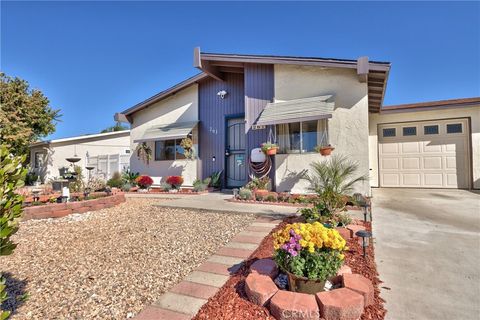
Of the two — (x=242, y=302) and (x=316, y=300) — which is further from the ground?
(x=316, y=300)

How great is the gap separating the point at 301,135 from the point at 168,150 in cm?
668

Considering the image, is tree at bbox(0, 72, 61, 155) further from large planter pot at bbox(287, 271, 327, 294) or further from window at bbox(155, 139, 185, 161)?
large planter pot at bbox(287, 271, 327, 294)

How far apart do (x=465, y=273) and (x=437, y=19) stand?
28.4 feet

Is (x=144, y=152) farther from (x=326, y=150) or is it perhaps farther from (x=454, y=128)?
(x=454, y=128)

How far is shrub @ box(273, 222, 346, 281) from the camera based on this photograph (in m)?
2.31

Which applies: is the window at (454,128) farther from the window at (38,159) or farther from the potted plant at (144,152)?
the window at (38,159)

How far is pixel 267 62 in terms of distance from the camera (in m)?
8.91

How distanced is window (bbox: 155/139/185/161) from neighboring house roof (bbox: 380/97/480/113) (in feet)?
30.6

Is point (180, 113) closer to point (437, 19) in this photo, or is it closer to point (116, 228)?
point (116, 228)

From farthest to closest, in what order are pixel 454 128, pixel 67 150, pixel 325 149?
pixel 67 150, pixel 454 128, pixel 325 149

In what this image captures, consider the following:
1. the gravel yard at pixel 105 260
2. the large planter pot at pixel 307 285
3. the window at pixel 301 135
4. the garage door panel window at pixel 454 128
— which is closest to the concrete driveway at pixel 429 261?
the large planter pot at pixel 307 285

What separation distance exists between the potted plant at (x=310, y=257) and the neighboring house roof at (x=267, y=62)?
21.0ft

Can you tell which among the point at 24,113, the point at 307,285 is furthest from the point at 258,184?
the point at 24,113

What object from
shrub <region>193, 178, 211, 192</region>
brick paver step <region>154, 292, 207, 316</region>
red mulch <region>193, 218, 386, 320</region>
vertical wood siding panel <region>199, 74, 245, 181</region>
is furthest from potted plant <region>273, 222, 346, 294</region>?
vertical wood siding panel <region>199, 74, 245, 181</region>
